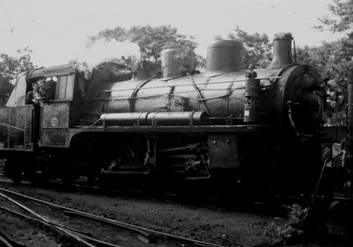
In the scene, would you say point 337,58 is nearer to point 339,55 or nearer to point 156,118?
point 339,55

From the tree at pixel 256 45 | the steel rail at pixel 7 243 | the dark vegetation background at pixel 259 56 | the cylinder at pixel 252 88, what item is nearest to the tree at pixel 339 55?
the dark vegetation background at pixel 259 56

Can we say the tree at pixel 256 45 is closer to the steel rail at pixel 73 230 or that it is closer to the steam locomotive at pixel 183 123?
the steam locomotive at pixel 183 123

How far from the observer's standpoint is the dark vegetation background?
37.9ft

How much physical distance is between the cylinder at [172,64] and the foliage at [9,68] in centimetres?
1958

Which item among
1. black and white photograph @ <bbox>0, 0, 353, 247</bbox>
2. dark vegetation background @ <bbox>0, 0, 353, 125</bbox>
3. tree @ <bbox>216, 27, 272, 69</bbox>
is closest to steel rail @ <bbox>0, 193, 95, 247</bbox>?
black and white photograph @ <bbox>0, 0, 353, 247</bbox>

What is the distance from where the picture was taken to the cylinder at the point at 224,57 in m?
9.08

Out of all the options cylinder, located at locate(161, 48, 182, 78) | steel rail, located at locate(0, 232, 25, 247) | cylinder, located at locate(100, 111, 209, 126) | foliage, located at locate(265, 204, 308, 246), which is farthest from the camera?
cylinder, located at locate(161, 48, 182, 78)

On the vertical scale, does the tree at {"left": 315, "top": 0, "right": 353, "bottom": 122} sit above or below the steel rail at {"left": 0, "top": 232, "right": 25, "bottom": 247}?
above

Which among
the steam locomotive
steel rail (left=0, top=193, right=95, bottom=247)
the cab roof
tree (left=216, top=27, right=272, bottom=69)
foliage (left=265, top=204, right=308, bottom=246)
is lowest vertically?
steel rail (left=0, top=193, right=95, bottom=247)

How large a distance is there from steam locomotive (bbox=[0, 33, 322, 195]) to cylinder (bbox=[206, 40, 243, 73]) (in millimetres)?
22

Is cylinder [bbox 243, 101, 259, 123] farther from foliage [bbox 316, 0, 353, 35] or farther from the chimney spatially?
foliage [bbox 316, 0, 353, 35]

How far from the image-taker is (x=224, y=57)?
909cm

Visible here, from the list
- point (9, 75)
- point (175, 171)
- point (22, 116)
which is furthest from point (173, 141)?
point (9, 75)

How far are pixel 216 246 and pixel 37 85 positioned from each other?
7.76 m
